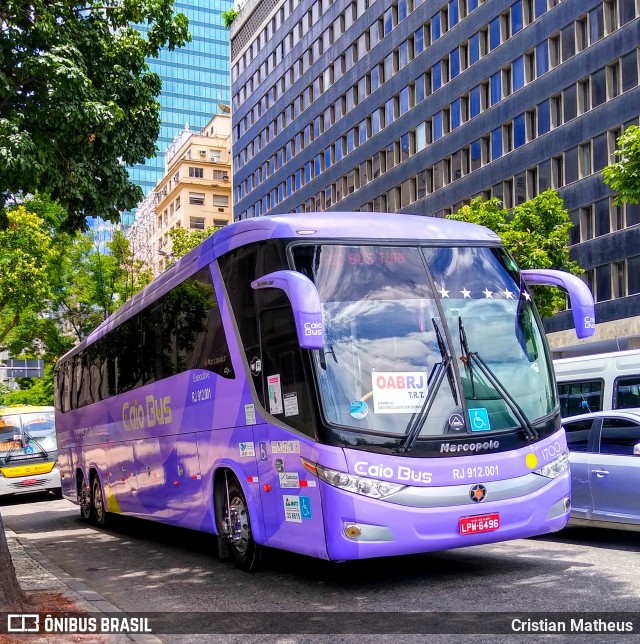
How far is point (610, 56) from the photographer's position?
128 ft

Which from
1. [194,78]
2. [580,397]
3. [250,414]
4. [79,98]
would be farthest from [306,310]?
[194,78]

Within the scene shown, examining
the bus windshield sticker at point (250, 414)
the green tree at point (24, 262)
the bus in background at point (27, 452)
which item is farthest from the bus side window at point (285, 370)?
the green tree at point (24, 262)

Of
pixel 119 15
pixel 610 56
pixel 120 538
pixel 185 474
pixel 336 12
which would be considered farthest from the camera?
pixel 336 12

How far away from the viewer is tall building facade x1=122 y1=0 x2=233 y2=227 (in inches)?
5807

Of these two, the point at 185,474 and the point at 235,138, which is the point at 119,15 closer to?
the point at 185,474

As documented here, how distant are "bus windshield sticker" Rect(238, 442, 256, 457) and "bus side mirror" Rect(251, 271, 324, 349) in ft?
6.64

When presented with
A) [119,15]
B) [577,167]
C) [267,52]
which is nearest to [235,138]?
[267,52]

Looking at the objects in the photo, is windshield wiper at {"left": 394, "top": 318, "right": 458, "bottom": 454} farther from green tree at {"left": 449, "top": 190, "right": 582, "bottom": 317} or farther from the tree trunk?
green tree at {"left": 449, "top": 190, "right": 582, "bottom": 317}

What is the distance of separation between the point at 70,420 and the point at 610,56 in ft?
90.7

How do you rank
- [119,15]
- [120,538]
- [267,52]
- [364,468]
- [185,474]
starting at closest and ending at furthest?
[364,468] < [185,474] < [119,15] < [120,538] < [267,52]

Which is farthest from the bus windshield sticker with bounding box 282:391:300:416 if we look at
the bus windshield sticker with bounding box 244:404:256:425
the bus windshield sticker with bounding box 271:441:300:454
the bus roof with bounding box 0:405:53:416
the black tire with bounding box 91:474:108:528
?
the bus roof with bounding box 0:405:53:416

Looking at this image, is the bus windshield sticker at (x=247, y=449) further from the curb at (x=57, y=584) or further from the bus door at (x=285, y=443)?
the curb at (x=57, y=584)

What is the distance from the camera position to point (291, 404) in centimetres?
872

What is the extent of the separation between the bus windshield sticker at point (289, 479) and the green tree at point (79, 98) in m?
5.19
